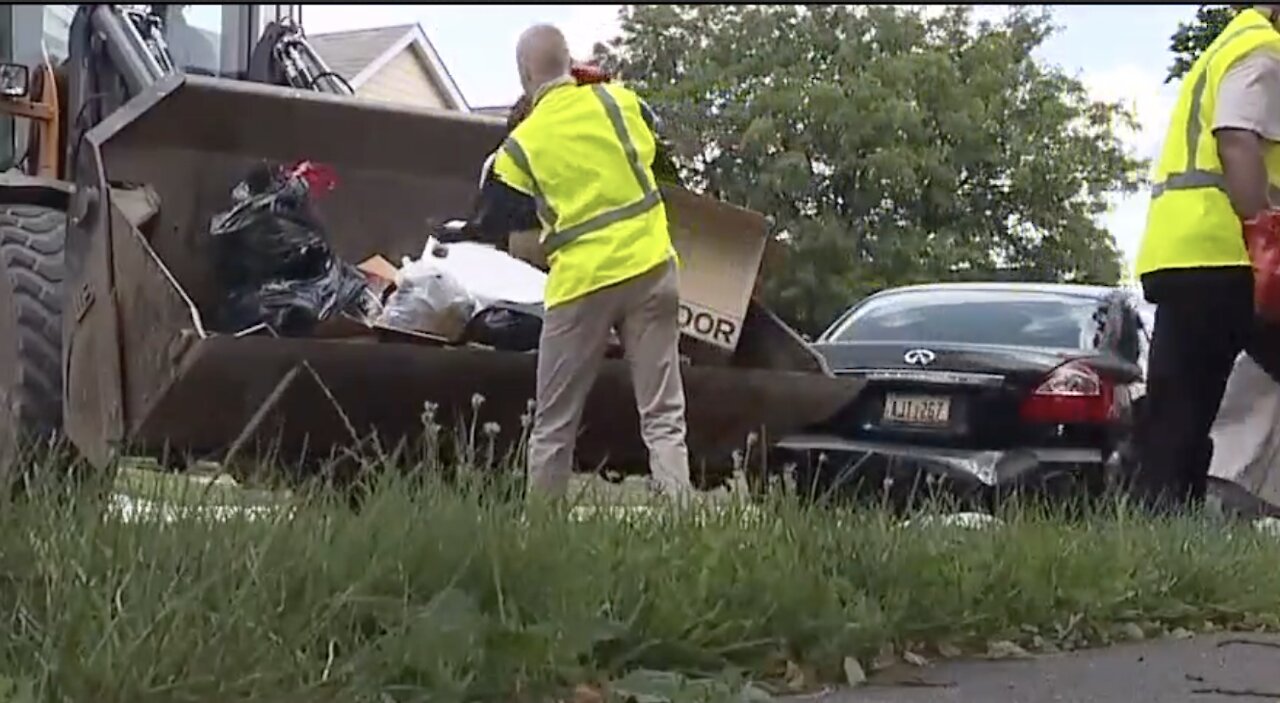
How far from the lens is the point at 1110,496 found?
6172 millimetres

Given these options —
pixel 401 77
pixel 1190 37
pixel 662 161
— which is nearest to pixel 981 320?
pixel 662 161

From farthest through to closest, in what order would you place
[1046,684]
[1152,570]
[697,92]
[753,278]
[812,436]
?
[697,92]
[812,436]
[753,278]
[1152,570]
[1046,684]

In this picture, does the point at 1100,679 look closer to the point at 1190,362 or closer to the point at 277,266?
the point at 1190,362

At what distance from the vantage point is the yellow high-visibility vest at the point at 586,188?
243 inches

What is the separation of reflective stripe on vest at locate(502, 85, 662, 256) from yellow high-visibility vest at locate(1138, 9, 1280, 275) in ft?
5.44

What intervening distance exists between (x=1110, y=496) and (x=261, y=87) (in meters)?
3.28

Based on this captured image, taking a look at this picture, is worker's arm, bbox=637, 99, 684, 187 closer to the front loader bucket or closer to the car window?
the front loader bucket

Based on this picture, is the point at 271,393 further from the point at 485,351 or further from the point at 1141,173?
the point at 1141,173

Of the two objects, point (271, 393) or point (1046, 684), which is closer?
point (1046, 684)

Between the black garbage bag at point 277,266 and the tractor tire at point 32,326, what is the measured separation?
0.54 meters

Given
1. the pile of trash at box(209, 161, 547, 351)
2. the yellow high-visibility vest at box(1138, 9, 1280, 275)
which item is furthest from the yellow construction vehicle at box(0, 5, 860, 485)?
the yellow high-visibility vest at box(1138, 9, 1280, 275)

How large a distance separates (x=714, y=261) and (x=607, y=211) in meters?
0.87

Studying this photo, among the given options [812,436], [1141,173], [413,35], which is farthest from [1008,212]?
[812,436]

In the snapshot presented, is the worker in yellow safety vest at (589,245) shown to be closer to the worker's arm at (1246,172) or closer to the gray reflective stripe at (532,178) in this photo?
the gray reflective stripe at (532,178)
